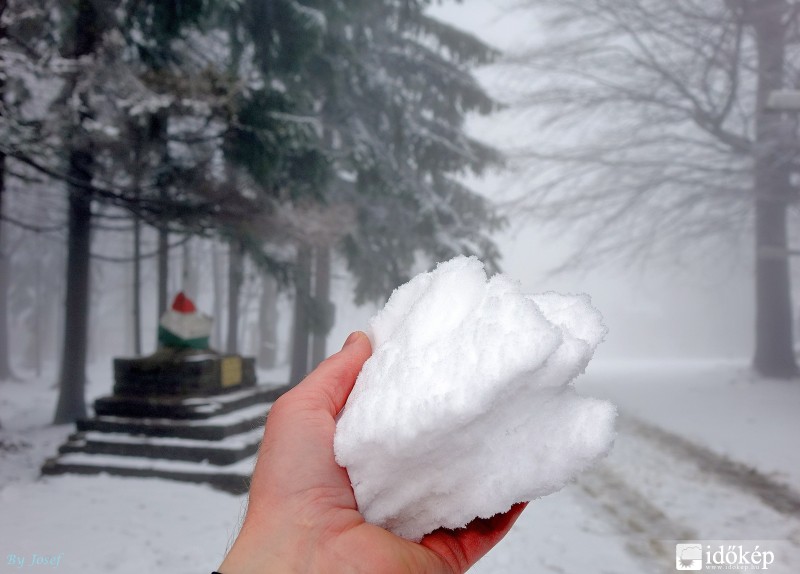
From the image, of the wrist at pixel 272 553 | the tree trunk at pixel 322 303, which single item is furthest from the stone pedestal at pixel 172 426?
the wrist at pixel 272 553

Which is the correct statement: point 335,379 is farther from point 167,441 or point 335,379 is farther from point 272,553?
point 167,441

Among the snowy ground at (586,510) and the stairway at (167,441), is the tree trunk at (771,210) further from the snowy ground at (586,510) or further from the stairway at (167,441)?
the stairway at (167,441)

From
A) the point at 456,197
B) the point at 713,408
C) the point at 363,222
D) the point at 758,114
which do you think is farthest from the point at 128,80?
the point at 758,114

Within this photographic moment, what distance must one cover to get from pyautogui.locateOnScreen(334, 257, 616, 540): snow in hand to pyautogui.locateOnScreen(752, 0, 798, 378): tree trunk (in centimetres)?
842

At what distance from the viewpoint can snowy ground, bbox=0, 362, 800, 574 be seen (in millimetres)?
3311

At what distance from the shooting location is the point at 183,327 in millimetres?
5836

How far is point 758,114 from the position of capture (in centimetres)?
927

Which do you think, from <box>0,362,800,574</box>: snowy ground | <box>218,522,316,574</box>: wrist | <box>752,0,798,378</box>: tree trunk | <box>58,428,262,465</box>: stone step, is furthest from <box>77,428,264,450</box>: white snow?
<box>752,0,798,378</box>: tree trunk

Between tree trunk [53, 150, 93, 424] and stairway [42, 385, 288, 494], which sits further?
tree trunk [53, 150, 93, 424]

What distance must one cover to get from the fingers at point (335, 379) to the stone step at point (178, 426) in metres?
3.95

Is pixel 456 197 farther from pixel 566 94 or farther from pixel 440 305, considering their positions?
pixel 440 305

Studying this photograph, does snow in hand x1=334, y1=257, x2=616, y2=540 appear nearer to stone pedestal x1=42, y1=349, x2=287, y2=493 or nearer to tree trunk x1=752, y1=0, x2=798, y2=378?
stone pedestal x1=42, y1=349, x2=287, y2=493

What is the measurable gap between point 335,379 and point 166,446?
440 centimetres

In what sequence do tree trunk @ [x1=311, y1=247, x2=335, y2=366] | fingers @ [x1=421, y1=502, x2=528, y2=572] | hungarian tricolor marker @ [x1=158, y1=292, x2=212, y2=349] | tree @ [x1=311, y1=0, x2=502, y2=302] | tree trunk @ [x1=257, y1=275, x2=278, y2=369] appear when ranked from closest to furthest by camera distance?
fingers @ [x1=421, y1=502, x2=528, y2=572], hungarian tricolor marker @ [x1=158, y1=292, x2=212, y2=349], tree trunk @ [x1=311, y1=247, x2=335, y2=366], tree @ [x1=311, y1=0, x2=502, y2=302], tree trunk @ [x1=257, y1=275, x2=278, y2=369]
